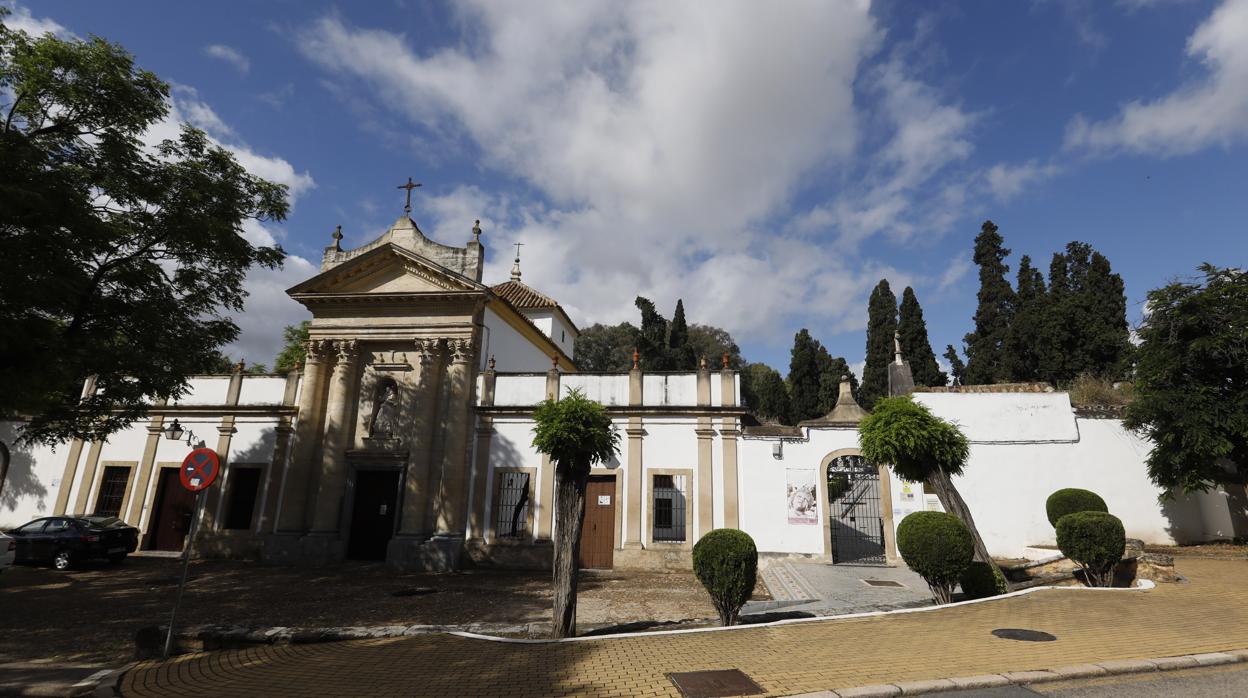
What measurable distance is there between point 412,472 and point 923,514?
1436 cm

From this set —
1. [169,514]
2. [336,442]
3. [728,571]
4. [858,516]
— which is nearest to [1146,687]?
[728,571]

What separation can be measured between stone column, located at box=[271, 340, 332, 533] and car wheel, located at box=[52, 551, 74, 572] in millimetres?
5059

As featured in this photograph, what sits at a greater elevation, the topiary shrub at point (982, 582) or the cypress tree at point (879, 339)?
the cypress tree at point (879, 339)

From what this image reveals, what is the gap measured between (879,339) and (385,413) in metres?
32.5

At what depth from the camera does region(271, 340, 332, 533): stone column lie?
1805 centimetres

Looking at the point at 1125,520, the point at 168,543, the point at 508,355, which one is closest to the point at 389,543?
the point at 508,355

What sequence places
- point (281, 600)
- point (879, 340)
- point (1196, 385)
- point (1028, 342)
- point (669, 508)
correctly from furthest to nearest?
point (879, 340), point (1028, 342), point (669, 508), point (1196, 385), point (281, 600)

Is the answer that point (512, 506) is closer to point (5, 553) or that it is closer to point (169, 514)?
point (5, 553)

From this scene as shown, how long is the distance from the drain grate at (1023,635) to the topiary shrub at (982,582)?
301 centimetres

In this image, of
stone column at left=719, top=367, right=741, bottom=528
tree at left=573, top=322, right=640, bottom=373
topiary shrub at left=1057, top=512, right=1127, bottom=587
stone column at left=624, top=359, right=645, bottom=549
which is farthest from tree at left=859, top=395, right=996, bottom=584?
tree at left=573, top=322, right=640, bottom=373

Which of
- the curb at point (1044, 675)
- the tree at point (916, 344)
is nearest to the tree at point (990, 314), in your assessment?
the tree at point (916, 344)

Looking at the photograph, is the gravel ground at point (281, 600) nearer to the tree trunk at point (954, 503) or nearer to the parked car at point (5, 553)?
the parked car at point (5, 553)

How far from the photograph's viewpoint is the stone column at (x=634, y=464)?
1720 centimetres

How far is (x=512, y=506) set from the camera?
17.8 meters
